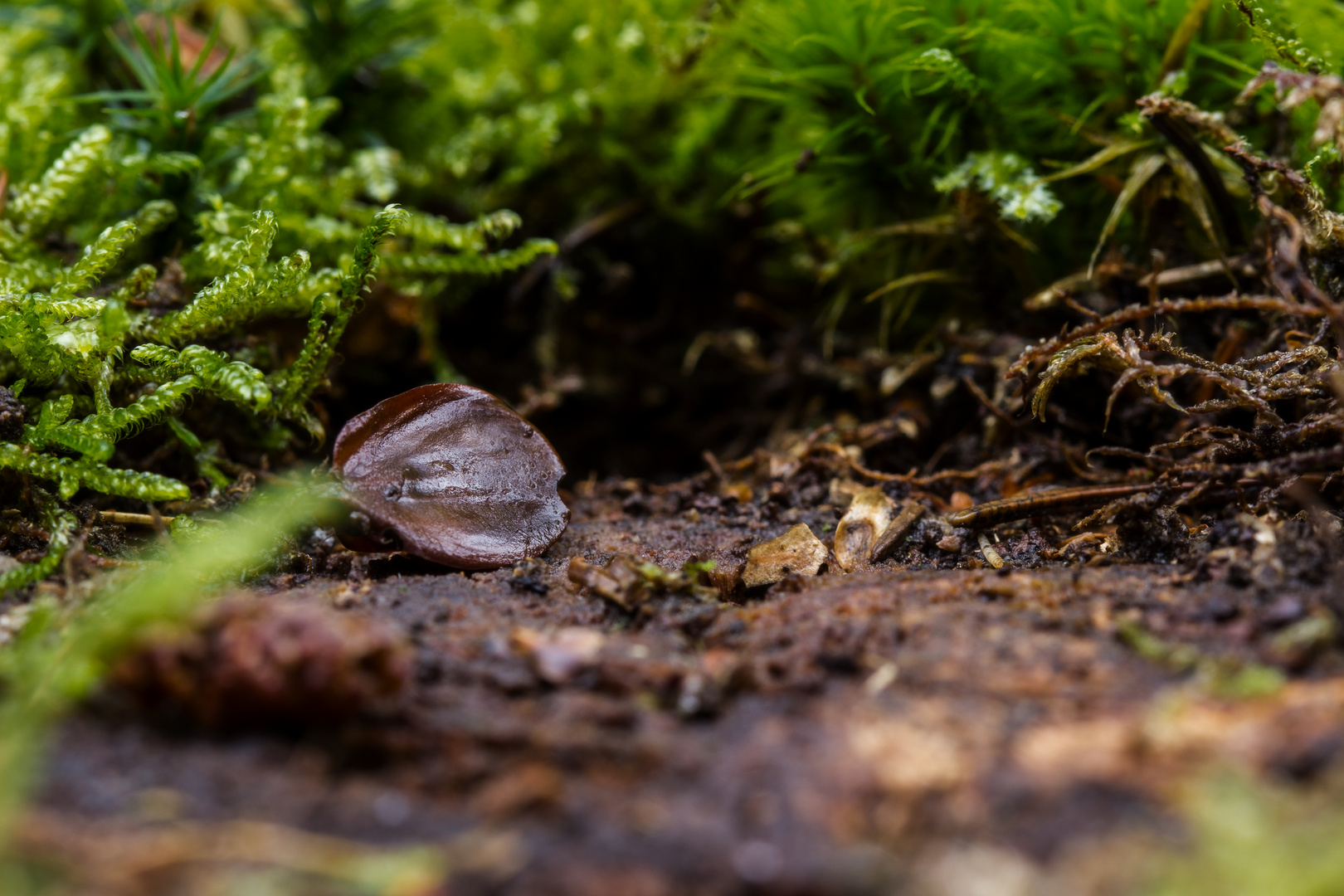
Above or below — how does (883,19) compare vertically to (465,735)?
above

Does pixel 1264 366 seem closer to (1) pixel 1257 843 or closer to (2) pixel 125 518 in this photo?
(1) pixel 1257 843

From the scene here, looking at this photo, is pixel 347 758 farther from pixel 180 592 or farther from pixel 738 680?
pixel 738 680

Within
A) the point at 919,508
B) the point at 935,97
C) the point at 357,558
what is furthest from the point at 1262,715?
the point at 935,97

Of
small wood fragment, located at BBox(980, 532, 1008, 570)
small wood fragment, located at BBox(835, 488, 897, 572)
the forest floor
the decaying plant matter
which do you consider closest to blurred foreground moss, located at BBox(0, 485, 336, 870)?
the forest floor

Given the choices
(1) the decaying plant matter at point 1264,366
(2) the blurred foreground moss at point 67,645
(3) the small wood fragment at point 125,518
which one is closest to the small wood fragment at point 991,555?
(1) the decaying plant matter at point 1264,366

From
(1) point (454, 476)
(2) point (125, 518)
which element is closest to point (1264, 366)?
(1) point (454, 476)

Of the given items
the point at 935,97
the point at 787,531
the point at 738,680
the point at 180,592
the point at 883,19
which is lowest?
the point at 787,531

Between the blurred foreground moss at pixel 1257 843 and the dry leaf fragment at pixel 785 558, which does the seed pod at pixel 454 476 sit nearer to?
the dry leaf fragment at pixel 785 558
